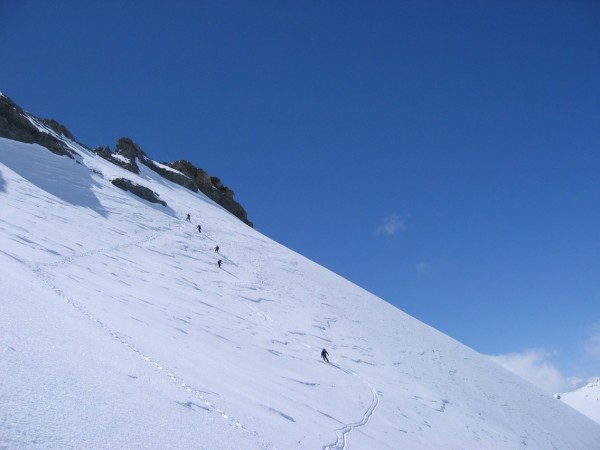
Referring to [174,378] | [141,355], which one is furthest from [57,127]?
[174,378]

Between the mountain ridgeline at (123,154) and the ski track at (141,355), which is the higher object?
the mountain ridgeline at (123,154)

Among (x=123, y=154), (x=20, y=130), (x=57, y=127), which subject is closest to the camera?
(x=20, y=130)

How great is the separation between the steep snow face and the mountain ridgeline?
2.35 metres

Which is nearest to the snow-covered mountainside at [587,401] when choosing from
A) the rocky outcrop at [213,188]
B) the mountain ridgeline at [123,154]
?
the rocky outcrop at [213,188]

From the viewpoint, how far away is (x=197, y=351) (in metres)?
10.4

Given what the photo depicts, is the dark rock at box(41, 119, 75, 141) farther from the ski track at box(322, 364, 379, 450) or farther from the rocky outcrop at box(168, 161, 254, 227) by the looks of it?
the ski track at box(322, 364, 379, 450)

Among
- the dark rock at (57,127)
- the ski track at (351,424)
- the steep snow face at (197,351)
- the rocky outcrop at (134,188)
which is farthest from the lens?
the dark rock at (57,127)

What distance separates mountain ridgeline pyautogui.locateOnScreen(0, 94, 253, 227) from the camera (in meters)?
35.2

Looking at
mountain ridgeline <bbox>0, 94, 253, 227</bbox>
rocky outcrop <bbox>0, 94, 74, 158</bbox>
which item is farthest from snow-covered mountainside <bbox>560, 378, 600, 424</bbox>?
rocky outcrop <bbox>0, 94, 74, 158</bbox>

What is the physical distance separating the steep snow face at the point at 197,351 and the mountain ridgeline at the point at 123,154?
2348 millimetres

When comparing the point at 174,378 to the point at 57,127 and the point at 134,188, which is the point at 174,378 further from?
the point at 57,127

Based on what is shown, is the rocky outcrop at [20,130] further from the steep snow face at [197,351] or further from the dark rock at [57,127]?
the dark rock at [57,127]

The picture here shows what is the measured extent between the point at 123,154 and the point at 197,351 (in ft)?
175

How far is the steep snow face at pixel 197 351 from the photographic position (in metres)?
5.52
